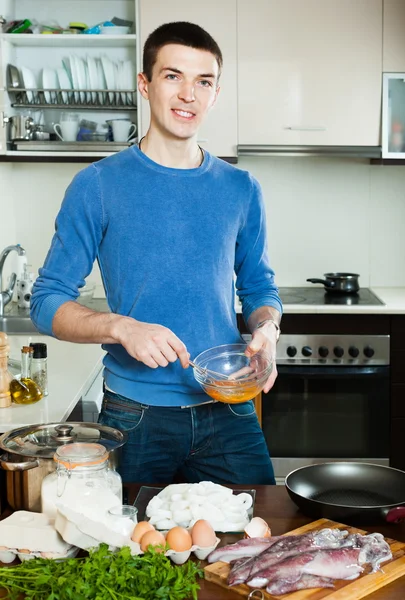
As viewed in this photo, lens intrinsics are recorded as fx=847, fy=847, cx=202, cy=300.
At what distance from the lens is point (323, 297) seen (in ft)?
12.6

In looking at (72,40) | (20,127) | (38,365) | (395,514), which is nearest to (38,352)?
(38,365)

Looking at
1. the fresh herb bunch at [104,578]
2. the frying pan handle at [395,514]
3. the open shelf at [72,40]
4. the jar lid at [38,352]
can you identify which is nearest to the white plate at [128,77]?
the open shelf at [72,40]

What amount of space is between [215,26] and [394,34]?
778 millimetres

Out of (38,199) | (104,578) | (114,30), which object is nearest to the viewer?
(104,578)

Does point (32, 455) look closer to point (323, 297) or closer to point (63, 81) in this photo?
point (323, 297)

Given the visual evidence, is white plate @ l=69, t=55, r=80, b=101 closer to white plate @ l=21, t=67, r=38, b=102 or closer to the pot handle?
white plate @ l=21, t=67, r=38, b=102

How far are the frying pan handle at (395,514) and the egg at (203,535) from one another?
0.32 m

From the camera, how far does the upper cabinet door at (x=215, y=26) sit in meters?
3.67

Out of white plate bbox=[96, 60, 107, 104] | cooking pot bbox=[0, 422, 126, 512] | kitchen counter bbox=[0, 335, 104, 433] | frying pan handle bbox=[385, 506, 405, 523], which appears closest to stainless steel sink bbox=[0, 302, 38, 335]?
kitchen counter bbox=[0, 335, 104, 433]

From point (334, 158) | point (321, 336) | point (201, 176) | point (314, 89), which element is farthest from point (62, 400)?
point (334, 158)

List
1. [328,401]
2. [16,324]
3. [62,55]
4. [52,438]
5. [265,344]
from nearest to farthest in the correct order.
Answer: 1. [52,438]
2. [265,344]
3. [16,324]
4. [328,401]
5. [62,55]

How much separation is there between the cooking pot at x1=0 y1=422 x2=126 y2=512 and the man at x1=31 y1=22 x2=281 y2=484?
27 cm

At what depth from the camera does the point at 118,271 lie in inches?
75.5

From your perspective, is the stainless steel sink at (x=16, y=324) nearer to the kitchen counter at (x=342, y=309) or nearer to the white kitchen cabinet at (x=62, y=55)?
the white kitchen cabinet at (x=62, y=55)
